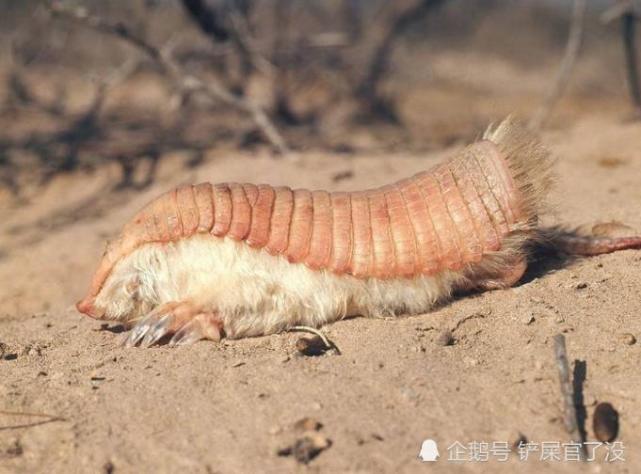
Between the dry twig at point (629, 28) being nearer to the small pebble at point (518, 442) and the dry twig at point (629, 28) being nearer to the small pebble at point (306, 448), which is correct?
the small pebble at point (518, 442)

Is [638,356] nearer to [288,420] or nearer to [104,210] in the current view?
[288,420]

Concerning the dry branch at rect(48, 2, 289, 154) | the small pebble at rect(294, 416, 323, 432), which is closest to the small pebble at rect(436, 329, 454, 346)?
the small pebble at rect(294, 416, 323, 432)

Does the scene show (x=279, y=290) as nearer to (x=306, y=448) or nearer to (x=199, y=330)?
(x=199, y=330)

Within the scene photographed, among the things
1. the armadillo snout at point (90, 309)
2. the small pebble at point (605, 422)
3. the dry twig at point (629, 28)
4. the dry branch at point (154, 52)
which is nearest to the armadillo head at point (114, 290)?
the armadillo snout at point (90, 309)

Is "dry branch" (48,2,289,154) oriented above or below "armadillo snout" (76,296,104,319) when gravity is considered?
above

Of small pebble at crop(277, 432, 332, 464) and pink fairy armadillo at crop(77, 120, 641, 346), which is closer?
small pebble at crop(277, 432, 332, 464)

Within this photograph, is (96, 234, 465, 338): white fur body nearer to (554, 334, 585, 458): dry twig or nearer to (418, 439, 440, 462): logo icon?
(554, 334, 585, 458): dry twig

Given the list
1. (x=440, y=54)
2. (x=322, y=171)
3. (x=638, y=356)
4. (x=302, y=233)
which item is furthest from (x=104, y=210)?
(x=440, y=54)

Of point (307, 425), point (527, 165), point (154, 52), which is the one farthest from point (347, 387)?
point (154, 52)
